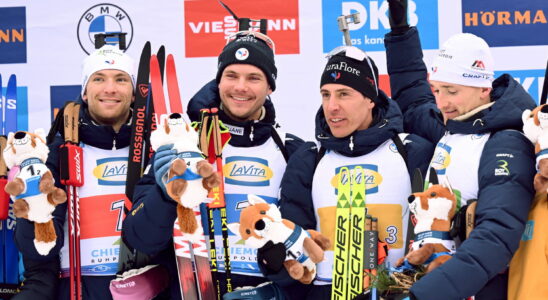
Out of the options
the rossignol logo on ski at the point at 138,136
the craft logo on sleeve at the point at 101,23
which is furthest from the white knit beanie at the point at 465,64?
the craft logo on sleeve at the point at 101,23

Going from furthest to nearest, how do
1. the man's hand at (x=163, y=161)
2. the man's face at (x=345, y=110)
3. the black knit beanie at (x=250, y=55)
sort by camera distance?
the black knit beanie at (x=250, y=55) → the man's face at (x=345, y=110) → the man's hand at (x=163, y=161)

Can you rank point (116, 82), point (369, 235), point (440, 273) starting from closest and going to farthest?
point (440, 273), point (369, 235), point (116, 82)

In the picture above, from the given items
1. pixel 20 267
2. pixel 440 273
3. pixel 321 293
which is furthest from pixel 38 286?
pixel 440 273

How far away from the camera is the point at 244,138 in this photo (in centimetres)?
401

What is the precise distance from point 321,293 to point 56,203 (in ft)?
3.81

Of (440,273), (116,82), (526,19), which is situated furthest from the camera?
(526,19)

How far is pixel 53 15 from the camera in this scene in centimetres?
532

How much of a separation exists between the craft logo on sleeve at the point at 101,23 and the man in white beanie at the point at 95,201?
1116mm

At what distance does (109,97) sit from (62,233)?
67 centimetres

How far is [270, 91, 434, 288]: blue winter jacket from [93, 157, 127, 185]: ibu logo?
0.80m

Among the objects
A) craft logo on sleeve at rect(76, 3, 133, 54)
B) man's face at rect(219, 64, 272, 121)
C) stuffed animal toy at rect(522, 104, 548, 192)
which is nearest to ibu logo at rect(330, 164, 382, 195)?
man's face at rect(219, 64, 272, 121)

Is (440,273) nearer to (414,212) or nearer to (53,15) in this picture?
(414,212)

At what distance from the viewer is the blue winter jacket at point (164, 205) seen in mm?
3543

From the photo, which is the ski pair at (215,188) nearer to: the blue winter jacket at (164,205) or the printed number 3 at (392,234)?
the blue winter jacket at (164,205)
